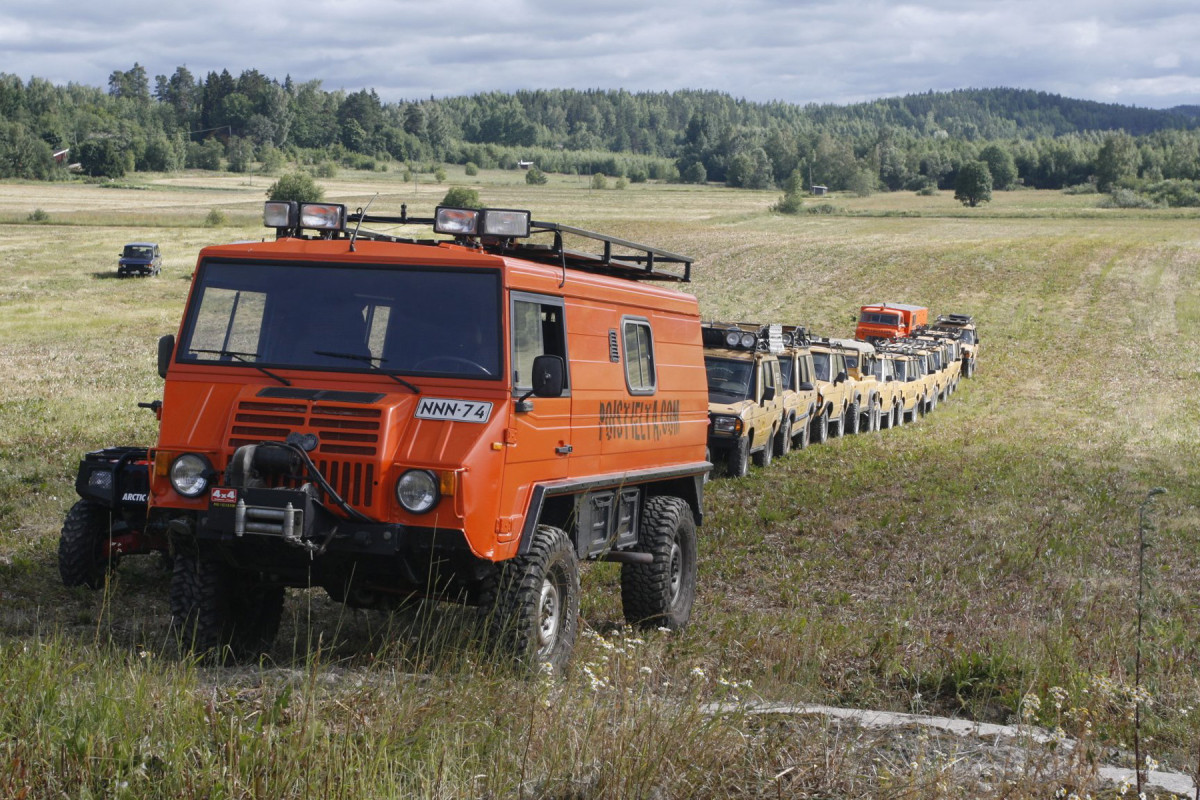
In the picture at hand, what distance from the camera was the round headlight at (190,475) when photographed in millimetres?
6184

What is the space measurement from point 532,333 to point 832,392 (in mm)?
15441

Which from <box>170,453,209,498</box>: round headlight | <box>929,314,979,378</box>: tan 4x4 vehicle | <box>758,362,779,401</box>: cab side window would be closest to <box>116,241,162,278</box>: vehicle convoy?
<box>929,314,979,378</box>: tan 4x4 vehicle

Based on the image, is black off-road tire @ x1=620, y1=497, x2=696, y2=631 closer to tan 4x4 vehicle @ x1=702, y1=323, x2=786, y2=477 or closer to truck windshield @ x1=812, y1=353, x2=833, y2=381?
tan 4x4 vehicle @ x1=702, y1=323, x2=786, y2=477

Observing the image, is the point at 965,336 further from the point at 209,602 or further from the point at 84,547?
the point at 209,602

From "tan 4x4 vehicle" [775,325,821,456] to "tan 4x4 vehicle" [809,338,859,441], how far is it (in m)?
0.23

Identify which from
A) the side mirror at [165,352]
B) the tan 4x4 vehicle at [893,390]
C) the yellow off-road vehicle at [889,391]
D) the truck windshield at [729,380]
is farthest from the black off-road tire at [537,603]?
the tan 4x4 vehicle at [893,390]

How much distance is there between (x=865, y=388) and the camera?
2394 centimetres

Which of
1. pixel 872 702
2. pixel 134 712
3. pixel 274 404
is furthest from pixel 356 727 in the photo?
pixel 872 702

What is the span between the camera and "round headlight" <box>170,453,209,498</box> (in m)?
6.18

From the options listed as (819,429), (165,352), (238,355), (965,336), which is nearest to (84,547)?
(165,352)

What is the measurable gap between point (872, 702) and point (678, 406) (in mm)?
3439

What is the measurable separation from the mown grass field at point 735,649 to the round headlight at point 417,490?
65cm

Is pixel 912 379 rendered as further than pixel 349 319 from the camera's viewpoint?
Yes

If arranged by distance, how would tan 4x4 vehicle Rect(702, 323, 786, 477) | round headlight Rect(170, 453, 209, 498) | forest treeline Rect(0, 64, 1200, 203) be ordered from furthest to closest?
1. forest treeline Rect(0, 64, 1200, 203)
2. tan 4x4 vehicle Rect(702, 323, 786, 477)
3. round headlight Rect(170, 453, 209, 498)
